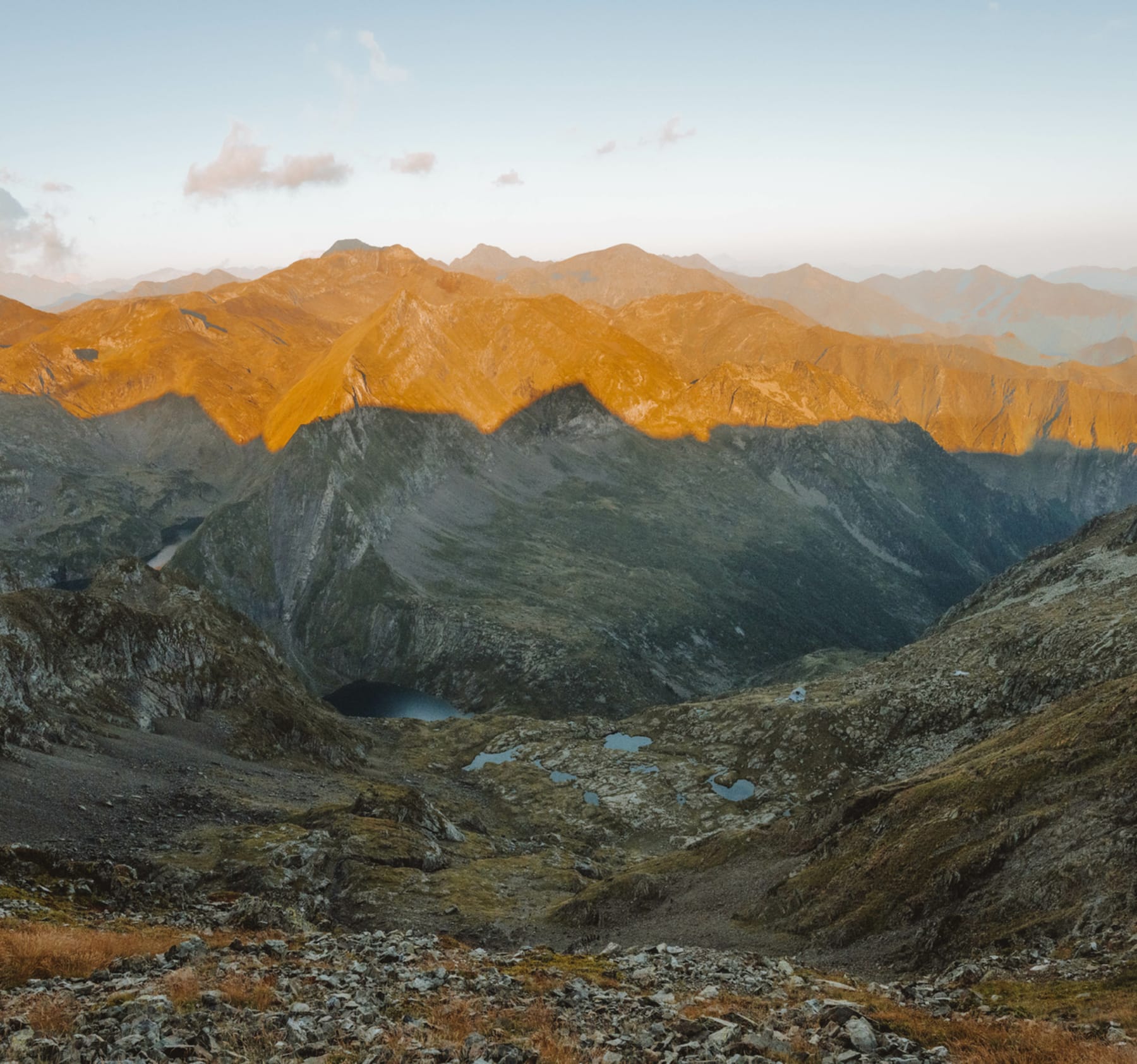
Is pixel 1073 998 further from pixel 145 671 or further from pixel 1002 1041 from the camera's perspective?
pixel 145 671

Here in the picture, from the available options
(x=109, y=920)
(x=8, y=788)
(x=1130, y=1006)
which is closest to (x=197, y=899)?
(x=109, y=920)

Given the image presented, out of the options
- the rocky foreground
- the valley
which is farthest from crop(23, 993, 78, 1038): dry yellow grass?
the valley

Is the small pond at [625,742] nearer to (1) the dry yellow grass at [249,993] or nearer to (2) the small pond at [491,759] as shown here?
(2) the small pond at [491,759]

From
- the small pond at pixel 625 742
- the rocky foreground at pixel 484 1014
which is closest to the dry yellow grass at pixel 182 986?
the rocky foreground at pixel 484 1014

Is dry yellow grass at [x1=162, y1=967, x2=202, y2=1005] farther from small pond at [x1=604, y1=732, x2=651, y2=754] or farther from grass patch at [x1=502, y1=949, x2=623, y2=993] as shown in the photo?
small pond at [x1=604, y1=732, x2=651, y2=754]

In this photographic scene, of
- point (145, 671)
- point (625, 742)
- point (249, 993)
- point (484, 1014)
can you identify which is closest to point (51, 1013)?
point (249, 993)

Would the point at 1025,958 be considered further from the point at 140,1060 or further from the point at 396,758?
the point at 396,758
